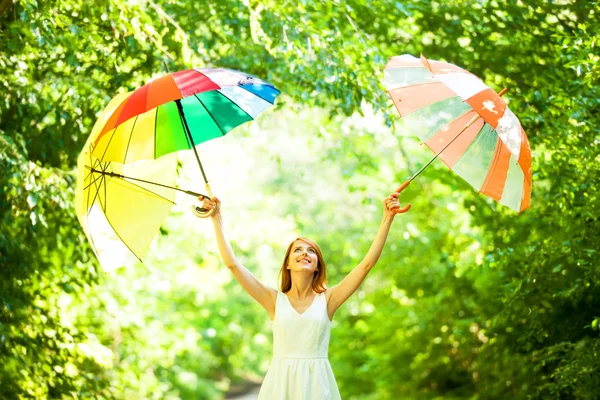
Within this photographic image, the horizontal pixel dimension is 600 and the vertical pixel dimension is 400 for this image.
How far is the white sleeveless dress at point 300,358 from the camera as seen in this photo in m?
4.56

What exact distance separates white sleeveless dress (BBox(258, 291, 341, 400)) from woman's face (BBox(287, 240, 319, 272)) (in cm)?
19

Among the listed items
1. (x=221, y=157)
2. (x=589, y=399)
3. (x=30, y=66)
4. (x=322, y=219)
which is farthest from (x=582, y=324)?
(x=322, y=219)

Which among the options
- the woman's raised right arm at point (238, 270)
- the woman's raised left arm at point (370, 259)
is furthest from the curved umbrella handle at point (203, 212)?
the woman's raised left arm at point (370, 259)

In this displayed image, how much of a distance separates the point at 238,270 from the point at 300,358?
567 millimetres

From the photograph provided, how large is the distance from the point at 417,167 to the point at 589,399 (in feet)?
18.5

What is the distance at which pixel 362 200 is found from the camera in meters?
10.1

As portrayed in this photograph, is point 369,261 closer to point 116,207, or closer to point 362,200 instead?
point 116,207

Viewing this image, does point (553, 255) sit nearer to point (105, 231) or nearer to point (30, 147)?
point (105, 231)

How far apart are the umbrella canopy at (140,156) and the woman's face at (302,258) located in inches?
28.7

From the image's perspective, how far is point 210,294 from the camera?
1761cm

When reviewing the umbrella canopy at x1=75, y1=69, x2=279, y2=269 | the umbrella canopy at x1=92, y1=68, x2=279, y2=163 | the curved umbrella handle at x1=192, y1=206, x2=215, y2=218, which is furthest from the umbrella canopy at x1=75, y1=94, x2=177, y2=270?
the curved umbrella handle at x1=192, y1=206, x2=215, y2=218

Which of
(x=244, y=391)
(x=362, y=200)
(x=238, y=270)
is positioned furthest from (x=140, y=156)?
(x=244, y=391)

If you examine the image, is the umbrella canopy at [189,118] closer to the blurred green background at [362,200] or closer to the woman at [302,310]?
the woman at [302,310]

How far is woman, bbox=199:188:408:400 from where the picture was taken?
458cm
